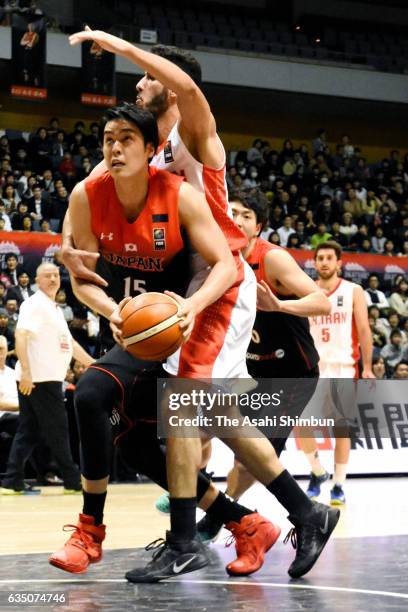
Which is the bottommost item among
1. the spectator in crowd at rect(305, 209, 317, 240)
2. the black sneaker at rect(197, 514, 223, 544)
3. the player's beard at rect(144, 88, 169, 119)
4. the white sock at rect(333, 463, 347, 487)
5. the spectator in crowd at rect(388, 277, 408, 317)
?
the white sock at rect(333, 463, 347, 487)

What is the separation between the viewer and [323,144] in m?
23.0

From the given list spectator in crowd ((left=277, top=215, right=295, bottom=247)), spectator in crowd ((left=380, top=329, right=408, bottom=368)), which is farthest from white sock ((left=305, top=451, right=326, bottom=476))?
spectator in crowd ((left=277, top=215, right=295, bottom=247))

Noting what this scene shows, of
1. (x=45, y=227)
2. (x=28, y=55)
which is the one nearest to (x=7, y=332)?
(x=45, y=227)

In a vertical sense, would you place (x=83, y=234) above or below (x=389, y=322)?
above

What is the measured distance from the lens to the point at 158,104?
4.26 meters

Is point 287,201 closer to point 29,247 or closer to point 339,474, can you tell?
point 29,247

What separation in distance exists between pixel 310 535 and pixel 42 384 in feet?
16.5

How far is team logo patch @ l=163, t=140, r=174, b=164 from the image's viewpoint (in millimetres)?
4105

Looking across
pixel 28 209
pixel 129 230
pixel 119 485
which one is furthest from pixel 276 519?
pixel 28 209

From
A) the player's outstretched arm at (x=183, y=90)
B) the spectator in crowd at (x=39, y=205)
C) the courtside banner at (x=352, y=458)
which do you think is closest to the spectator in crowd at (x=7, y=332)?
the courtside banner at (x=352, y=458)

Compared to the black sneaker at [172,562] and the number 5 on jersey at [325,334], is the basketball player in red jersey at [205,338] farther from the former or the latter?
the number 5 on jersey at [325,334]

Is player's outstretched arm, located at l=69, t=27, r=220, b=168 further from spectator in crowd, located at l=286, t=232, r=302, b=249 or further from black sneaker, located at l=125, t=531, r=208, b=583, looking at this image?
spectator in crowd, located at l=286, t=232, r=302, b=249

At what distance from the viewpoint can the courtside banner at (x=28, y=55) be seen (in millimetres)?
18438

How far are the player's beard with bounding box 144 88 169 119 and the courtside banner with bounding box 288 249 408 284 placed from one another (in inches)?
422
